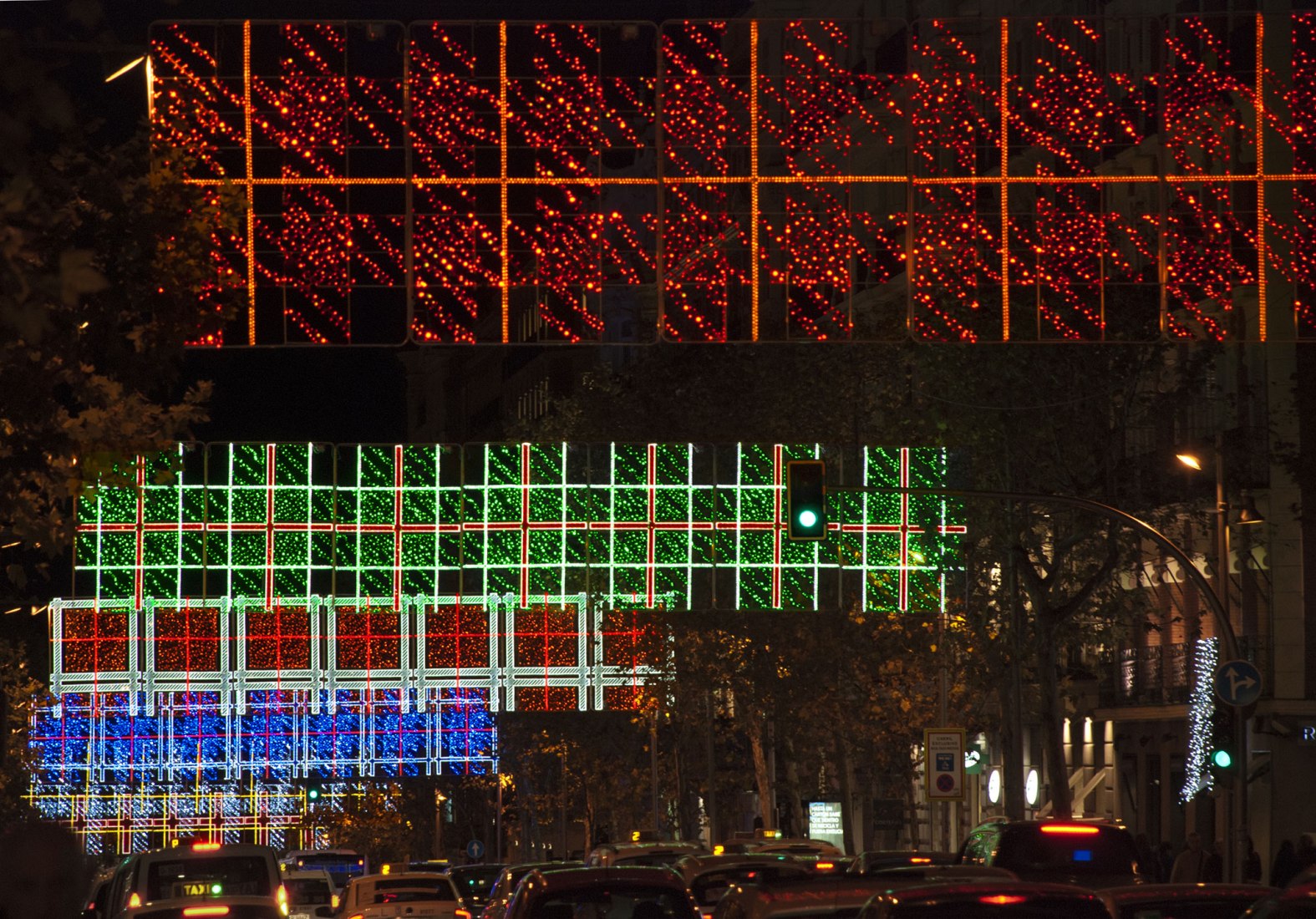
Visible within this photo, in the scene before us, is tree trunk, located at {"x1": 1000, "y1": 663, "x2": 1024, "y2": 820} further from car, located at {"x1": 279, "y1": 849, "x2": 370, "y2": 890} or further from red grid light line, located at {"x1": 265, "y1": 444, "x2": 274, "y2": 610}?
car, located at {"x1": 279, "y1": 849, "x2": 370, "y2": 890}

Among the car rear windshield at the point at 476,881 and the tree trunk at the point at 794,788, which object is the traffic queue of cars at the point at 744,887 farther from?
the tree trunk at the point at 794,788

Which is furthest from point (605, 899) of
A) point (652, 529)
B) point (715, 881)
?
point (652, 529)

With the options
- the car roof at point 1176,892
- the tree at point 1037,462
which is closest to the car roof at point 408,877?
the car roof at point 1176,892

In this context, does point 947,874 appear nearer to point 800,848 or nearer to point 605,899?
point 605,899

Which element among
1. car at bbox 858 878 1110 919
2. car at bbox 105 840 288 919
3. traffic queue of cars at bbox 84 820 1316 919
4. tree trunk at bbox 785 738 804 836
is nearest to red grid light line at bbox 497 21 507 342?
A: traffic queue of cars at bbox 84 820 1316 919

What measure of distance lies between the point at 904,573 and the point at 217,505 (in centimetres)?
1187

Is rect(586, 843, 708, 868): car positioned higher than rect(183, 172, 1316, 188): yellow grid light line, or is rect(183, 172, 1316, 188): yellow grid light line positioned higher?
rect(183, 172, 1316, 188): yellow grid light line

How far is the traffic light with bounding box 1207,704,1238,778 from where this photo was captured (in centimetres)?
2936

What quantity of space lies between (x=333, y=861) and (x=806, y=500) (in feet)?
99.8

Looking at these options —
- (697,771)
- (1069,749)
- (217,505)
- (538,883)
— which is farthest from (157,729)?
(538,883)

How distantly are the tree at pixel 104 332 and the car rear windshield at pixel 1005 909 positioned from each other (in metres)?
5.10

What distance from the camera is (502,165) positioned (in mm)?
25891

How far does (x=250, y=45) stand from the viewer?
25859mm

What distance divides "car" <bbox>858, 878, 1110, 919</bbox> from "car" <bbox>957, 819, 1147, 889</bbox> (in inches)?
507
